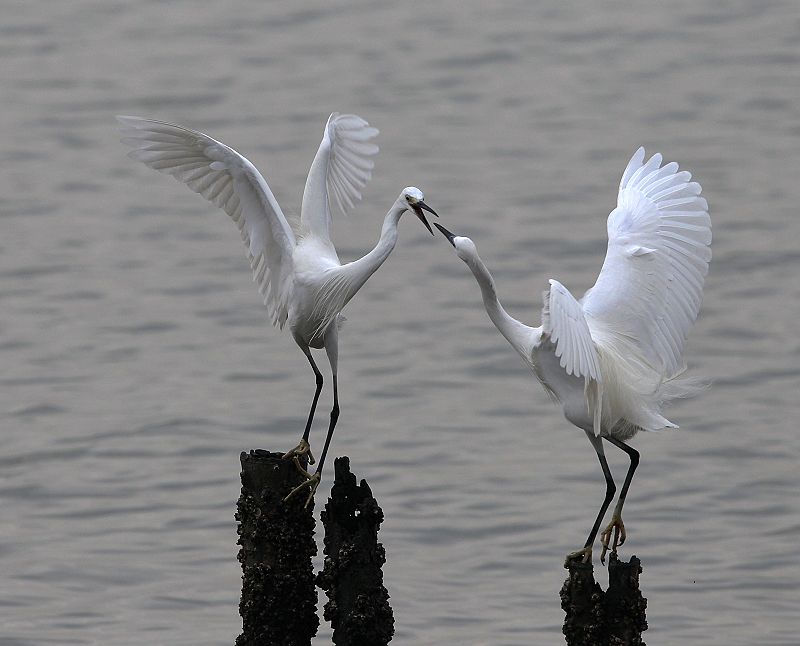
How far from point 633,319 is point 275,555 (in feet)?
5.60

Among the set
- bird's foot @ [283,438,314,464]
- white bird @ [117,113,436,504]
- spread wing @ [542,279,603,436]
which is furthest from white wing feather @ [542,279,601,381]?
bird's foot @ [283,438,314,464]

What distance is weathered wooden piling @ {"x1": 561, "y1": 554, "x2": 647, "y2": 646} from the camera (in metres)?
5.93

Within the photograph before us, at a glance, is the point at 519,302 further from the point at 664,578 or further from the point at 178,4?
the point at 178,4

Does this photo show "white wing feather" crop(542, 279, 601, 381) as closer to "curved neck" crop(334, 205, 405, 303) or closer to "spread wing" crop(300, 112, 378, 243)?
"curved neck" crop(334, 205, 405, 303)

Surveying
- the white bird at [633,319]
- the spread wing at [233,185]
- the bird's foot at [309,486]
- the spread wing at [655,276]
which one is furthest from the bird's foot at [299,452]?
the spread wing at [655,276]

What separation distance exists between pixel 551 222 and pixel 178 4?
9.89m

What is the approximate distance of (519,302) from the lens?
13828mm

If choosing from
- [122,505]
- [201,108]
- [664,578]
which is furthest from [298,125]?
[664,578]

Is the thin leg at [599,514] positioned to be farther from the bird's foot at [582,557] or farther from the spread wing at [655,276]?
the spread wing at [655,276]

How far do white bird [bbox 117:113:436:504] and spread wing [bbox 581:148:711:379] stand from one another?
932 mm

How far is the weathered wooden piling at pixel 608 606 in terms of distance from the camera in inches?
234

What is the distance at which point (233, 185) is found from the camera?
749cm

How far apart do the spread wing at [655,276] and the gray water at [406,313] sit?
Answer: 285 centimetres

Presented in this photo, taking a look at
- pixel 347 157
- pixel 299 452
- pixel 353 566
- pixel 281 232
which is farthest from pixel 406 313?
pixel 353 566
